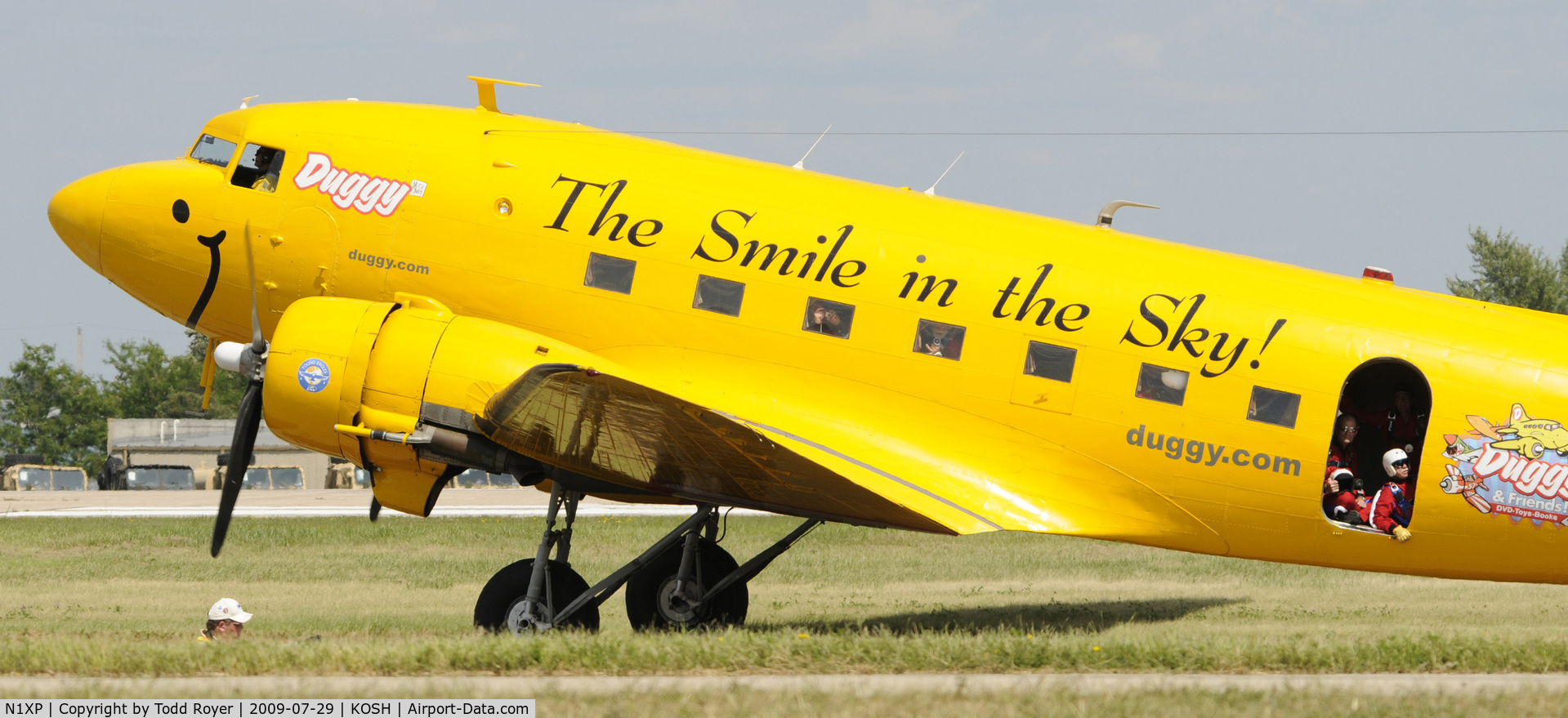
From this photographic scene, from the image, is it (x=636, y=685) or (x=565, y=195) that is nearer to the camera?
(x=636, y=685)

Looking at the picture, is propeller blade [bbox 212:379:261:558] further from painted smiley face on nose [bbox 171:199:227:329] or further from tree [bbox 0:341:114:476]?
tree [bbox 0:341:114:476]

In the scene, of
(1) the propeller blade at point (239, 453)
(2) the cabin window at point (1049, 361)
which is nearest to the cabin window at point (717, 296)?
(2) the cabin window at point (1049, 361)

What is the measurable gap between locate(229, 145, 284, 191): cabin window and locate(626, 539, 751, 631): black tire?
596 cm

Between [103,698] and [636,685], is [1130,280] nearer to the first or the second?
[636,685]

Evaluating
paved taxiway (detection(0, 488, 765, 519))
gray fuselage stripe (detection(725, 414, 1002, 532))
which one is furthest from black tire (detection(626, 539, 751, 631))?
paved taxiway (detection(0, 488, 765, 519))

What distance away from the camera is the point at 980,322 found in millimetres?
13445

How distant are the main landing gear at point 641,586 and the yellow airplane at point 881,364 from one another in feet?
0.15

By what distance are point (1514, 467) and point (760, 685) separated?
7868mm

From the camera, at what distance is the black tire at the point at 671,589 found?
1531 centimetres

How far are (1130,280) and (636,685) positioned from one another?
655 cm

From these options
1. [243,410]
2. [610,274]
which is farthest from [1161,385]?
[243,410]

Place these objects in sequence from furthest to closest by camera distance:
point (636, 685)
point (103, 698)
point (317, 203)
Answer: point (317, 203)
point (636, 685)
point (103, 698)

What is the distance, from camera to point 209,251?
14.8m

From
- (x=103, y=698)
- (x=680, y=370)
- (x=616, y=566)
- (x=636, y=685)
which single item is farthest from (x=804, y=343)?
(x=616, y=566)
